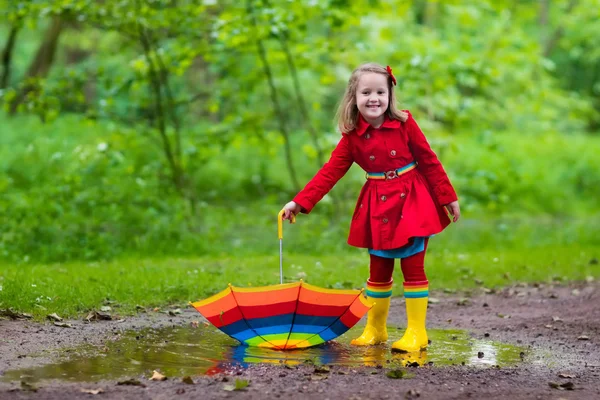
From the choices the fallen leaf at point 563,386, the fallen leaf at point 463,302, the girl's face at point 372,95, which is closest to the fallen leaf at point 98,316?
the girl's face at point 372,95

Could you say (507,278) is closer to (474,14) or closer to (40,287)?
(40,287)

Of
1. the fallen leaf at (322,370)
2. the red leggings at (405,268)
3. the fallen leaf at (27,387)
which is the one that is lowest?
the fallen leaf at (27,387)

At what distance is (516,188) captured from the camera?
1969 centimetres

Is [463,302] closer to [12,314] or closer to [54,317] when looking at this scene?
[54,317]

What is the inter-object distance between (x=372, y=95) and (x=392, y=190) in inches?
23.6

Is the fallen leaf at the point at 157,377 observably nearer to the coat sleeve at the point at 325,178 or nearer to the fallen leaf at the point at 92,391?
the fallen leaf at the point at 92,391

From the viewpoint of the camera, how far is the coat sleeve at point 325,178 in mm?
5336

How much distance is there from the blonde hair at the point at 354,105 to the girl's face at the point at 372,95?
0.06 metres

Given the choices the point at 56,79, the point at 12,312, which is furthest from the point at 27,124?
the point at 12,312

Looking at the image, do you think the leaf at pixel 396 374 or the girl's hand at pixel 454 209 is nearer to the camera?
the leaf at pixel 396 374

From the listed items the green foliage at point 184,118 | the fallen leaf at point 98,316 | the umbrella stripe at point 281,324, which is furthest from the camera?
the green foliage at point 184,118

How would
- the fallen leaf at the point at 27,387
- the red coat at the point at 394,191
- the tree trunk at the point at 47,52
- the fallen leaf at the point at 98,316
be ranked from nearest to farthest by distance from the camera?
the fallen leaf at the point at 27,387
the red coat at the point at 394,191
the fallen leaf at the point at 98,316
the tree trunk at the point at 47,52

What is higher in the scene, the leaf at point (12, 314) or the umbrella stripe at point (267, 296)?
the umbrella stripe at point (267, 296)

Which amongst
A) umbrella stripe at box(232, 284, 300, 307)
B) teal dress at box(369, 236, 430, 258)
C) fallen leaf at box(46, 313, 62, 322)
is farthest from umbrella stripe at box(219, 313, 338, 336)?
fallen leaf at box(46, 313, 62, 322)
